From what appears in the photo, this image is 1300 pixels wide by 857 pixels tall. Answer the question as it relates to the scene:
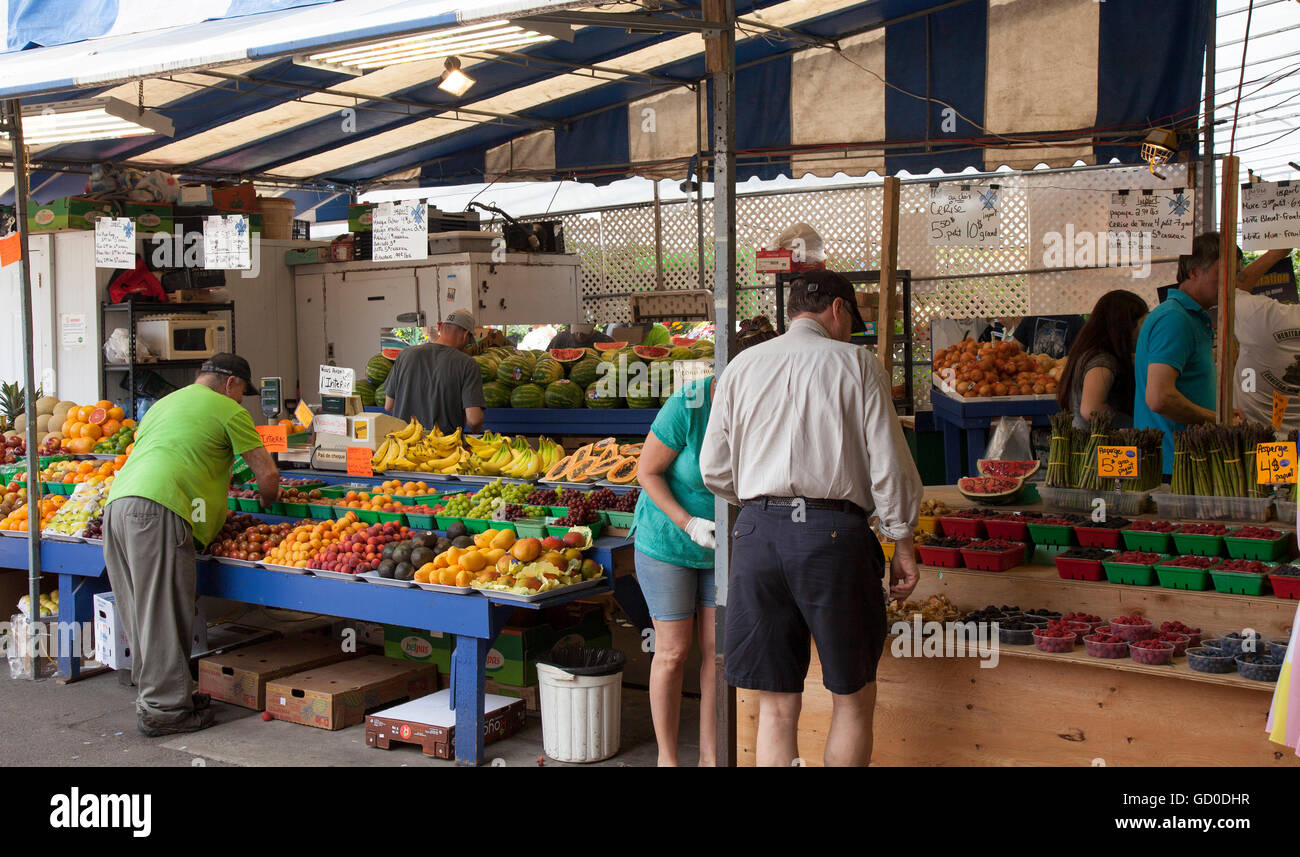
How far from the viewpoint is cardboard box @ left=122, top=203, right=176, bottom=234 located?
407 inches

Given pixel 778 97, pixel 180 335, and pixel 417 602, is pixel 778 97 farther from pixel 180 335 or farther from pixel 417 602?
pixel 417 602

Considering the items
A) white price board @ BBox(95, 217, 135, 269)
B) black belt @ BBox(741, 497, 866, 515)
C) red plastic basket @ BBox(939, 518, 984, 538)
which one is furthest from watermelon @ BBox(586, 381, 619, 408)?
black belt @ BBox(741, 497, 866, 515)

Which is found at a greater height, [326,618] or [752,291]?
[752,291]

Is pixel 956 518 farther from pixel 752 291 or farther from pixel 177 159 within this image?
pixel 177 159

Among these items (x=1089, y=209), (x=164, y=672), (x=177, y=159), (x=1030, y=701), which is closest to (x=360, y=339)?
(x=177, y=159)

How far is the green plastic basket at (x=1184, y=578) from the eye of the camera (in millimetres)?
3852

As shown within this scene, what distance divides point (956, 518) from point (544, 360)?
4.74 meters

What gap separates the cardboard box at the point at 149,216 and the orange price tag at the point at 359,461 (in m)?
4.92

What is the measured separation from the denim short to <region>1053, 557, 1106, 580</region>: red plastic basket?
4.11 ft

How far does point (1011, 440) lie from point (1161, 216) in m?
1.94

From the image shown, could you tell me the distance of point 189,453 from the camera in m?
5.51

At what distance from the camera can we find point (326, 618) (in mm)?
7582

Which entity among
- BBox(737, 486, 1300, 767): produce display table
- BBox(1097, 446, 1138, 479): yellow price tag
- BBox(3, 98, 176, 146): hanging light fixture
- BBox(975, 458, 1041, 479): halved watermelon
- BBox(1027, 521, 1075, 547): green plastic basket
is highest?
BBox(3, 98, 176, 146): hanging light fixture

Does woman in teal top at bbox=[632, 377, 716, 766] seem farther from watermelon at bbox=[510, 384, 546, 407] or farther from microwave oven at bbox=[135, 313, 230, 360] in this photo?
microwave oven at bbox=[135, 313, 230, 360]
